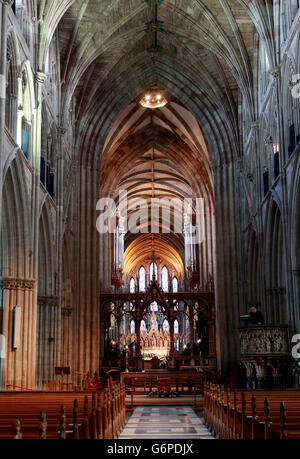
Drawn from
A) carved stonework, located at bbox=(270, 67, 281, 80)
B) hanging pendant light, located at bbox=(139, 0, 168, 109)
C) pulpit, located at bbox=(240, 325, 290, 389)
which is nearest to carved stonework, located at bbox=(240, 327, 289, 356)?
pulpit, located at bbox=(240, 325, 290, 389)

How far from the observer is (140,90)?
2822 centimetres

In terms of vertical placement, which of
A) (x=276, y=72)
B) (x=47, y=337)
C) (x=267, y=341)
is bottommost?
(x=267, y=341)

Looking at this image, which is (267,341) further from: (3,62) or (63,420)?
(63,420)

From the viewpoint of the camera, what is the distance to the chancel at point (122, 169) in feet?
49.1

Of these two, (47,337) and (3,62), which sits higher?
(3,62)

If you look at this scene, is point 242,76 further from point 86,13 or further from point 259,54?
point 86,13

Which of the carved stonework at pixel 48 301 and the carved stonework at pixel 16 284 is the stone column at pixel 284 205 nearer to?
the carved stonework at pixel 16 284

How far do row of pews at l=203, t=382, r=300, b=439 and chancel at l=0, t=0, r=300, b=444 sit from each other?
2.2 inches

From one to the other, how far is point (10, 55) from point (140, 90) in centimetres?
1332

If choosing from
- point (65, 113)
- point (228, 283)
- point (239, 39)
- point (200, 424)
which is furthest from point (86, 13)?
point (200, 424)

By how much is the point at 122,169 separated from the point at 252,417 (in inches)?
1227

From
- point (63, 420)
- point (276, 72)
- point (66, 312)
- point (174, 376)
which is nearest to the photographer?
point (63, 420)

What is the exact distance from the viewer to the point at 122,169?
36.8 m

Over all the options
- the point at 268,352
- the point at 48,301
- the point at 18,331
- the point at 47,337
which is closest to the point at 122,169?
the point at 48,301
